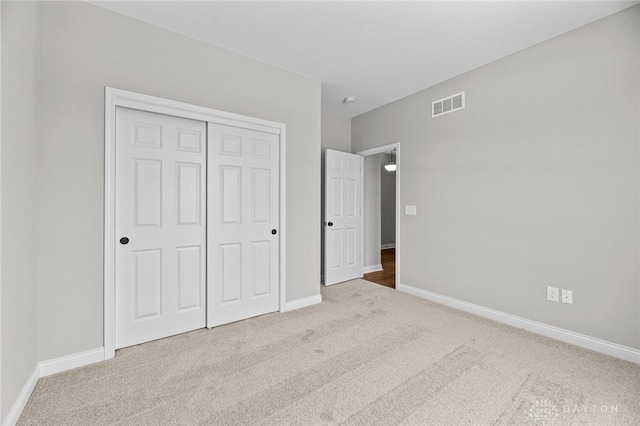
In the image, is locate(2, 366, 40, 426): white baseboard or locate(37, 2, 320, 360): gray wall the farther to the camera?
locate(37, 2, 320, 360): gray wall

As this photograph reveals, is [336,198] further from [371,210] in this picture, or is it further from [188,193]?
[188,193]

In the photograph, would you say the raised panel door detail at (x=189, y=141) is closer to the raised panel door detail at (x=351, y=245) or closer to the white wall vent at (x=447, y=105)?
the raised panel door detail at (x=351, y=245)

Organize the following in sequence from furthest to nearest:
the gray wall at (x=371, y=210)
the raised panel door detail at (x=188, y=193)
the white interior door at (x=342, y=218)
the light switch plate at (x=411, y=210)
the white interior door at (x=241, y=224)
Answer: the gray wall at (x=371, y=210)
the white interior door at (x=342, y=218)
the light switch plate at (x=411, y=210)
the white interior door at (x=241, y=224)
the raised panel door detail at (x=188, y=193)

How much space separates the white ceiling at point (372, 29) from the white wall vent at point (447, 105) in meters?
0.28

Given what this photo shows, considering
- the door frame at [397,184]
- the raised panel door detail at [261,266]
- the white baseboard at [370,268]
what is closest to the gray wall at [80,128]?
the raised panel door detail at [261,266]

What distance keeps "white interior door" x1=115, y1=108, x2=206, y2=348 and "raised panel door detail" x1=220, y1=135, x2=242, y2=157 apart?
18 centimetres

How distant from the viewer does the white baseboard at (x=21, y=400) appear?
1.44m

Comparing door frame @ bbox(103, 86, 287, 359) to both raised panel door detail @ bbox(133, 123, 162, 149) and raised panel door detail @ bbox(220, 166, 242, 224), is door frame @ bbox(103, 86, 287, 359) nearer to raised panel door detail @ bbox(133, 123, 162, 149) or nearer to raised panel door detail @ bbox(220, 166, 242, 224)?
raised panel door detail @ bbox(133, 123, 162, 149)

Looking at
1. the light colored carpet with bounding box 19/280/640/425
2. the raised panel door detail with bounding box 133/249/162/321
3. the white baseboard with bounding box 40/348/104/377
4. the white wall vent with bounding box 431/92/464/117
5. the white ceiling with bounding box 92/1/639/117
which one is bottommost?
the light colored carpet with bounding box 19/280/640/425

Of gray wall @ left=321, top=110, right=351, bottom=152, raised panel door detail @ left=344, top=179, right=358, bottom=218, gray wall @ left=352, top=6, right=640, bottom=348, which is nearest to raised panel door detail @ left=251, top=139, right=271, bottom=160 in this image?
gray wall @ left=321, top=110, right=351, bottom=152

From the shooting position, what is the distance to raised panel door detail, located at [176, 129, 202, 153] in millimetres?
2518

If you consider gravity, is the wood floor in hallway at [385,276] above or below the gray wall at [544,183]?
below

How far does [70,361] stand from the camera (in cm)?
201

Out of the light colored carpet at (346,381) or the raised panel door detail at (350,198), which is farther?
the raised panel door detail at (350,198)
